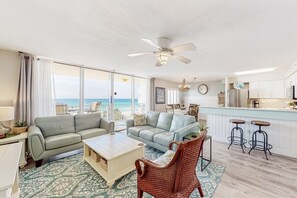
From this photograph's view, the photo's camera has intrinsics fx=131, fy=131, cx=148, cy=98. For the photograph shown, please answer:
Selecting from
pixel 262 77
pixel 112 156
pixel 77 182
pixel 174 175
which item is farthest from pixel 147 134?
pixel 262 77

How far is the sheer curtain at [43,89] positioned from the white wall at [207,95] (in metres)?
7.38

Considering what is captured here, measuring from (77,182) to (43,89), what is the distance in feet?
8.42

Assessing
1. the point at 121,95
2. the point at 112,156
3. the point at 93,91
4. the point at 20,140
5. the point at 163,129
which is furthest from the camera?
the point at 121,95

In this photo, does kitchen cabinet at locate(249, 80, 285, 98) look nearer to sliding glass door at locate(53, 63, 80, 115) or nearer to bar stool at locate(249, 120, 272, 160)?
bar stool at locate(249, 120, 272, 160)

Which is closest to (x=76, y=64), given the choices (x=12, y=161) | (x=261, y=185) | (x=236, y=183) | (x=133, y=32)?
(x=133, y=32)

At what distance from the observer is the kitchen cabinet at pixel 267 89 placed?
5.27 metres

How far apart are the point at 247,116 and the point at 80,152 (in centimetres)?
433

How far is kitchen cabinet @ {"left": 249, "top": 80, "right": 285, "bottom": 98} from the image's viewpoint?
5.27 metres

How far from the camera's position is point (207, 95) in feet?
25.8

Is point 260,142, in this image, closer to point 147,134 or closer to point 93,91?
point 147,134

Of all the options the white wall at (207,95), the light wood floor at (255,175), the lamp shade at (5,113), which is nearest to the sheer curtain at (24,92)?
the lamp shade at (5,113)

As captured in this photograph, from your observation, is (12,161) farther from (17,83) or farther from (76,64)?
(76,64)

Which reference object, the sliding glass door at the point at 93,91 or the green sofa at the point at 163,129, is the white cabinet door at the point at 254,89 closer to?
the green sofa at the point at 163,129

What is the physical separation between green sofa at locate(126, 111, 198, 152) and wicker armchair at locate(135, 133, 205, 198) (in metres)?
1.10
